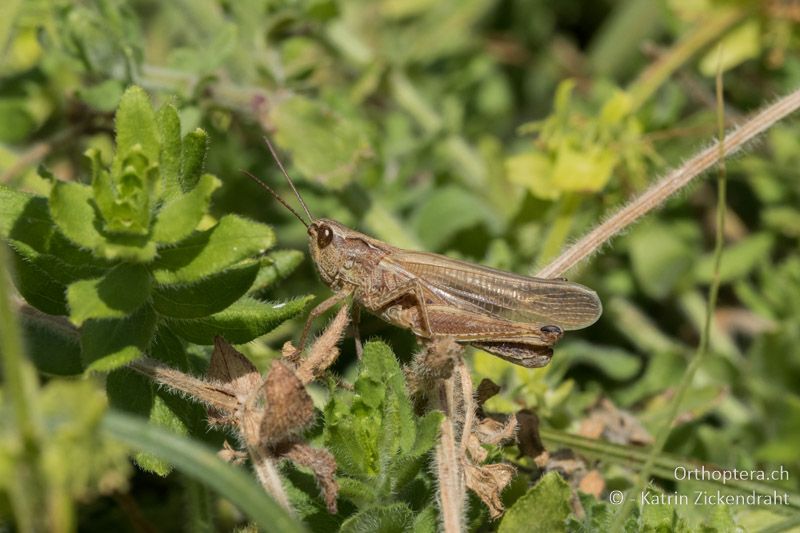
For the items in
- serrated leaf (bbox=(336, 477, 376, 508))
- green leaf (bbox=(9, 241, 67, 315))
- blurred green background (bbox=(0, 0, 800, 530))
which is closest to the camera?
serrated leaf (bbox=(336, 477, 376, 508))

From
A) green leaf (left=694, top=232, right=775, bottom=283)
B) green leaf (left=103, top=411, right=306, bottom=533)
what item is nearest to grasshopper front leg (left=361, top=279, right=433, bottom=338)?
green leaf (left=103, top=411, right=306, bottom=533)

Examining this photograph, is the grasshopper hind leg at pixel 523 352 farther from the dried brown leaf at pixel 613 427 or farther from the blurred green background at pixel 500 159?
the dried brown leaf at pixel 613 427

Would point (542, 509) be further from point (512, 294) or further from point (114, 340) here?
point (114, 340)

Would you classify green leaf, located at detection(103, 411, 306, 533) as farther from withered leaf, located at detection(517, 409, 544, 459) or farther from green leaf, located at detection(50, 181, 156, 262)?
withered leaf, located at detection(517, 409, 544, 459)

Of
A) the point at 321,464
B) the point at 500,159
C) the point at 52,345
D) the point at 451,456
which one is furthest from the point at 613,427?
the point at 52,345

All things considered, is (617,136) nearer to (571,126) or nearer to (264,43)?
(571,126)
